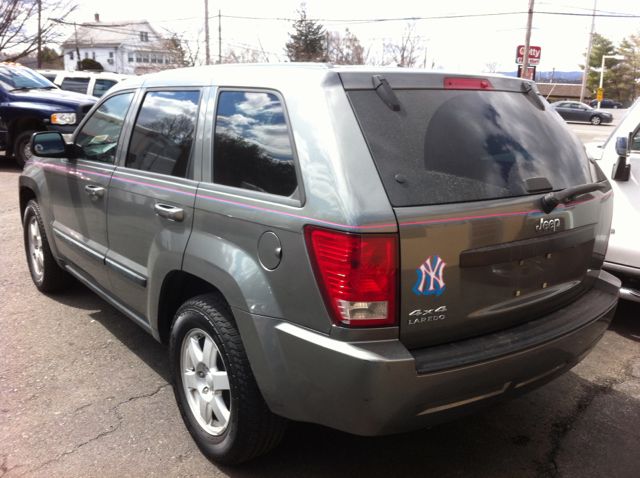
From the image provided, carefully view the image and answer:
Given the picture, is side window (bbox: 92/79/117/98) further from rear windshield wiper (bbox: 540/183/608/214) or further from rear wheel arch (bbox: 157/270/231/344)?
rear windshield wiper (bbox: 540/183/608/214)

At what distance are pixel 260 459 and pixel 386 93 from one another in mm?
1819

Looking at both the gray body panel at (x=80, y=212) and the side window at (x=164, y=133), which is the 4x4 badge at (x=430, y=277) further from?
the gray body panel at (x=80, y=212)

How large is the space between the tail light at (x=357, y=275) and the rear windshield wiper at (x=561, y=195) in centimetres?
83

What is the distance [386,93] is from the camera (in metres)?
2.37

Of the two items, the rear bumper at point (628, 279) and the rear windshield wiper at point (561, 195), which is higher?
the rear windshield wiper at point (561, 195)

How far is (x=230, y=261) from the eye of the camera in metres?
2.49

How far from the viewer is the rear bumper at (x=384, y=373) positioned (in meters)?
2.11

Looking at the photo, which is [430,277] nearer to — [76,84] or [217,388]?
[217,388]

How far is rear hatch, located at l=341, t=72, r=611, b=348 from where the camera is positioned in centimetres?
221

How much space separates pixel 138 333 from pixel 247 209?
89.4 inches

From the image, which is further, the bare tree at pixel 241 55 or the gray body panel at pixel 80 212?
the bare tree at pixel 241 55

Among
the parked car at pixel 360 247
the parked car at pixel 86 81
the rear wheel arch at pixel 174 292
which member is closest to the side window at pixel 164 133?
the parked car at pixel 360 247

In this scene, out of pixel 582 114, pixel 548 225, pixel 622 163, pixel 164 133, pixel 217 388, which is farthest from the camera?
pixel 582 114

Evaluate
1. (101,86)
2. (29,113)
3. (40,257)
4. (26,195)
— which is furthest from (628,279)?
(101,86)
